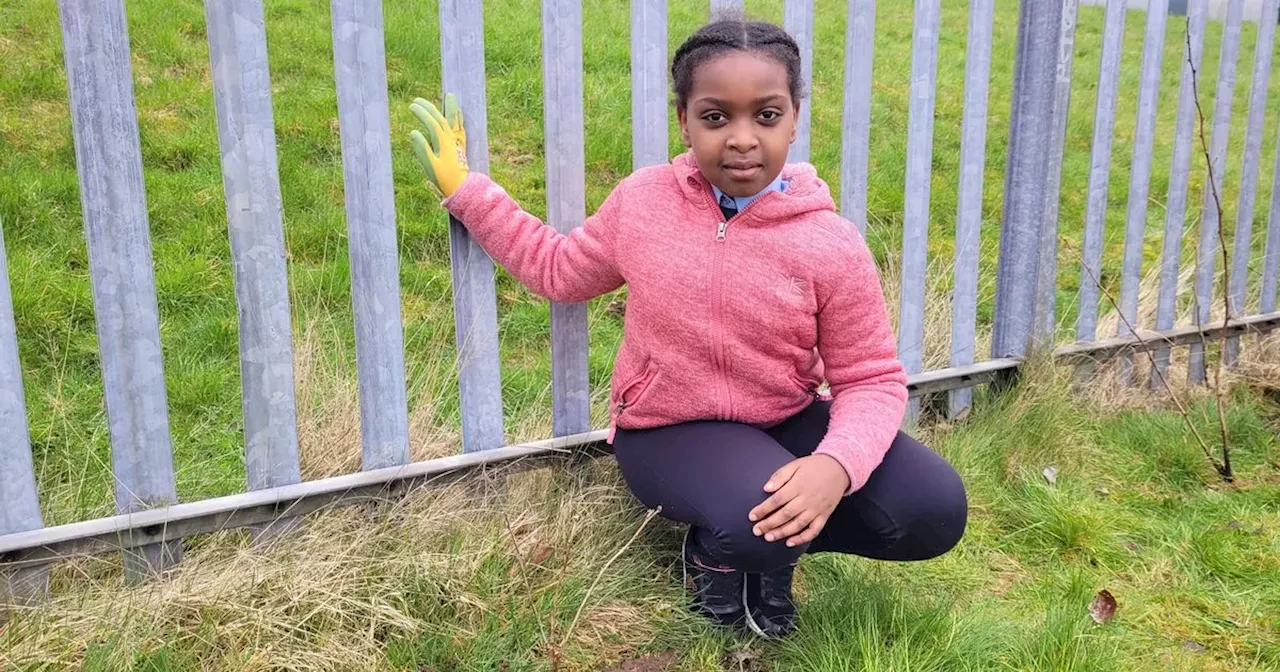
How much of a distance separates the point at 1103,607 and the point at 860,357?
2.81 ft

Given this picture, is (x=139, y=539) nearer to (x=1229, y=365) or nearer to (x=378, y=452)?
(x=378, y=452)

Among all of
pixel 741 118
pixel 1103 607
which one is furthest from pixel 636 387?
pixel 1103 607

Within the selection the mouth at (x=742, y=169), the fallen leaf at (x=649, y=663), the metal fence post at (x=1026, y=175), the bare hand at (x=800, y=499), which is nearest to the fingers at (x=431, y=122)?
the mouth at (x=742, y=169)

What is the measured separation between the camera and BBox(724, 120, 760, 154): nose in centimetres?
191

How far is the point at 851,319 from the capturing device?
→ 81.1 inches

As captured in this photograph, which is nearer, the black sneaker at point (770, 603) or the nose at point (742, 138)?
the nose at point (742, 138)

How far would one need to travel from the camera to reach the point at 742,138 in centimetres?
191

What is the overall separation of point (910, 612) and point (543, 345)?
1.63 metres

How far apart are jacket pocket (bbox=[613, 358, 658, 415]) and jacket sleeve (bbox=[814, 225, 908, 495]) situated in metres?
0.35

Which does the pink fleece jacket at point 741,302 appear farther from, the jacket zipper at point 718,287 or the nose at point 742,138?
the nose at point 742,138

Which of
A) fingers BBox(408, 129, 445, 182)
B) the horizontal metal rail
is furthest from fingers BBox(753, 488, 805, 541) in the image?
fingers BBox(408, 129, 445, 182)

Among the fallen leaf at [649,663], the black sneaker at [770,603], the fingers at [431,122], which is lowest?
the fallen leaf at [649,663]

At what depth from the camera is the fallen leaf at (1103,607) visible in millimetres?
2299

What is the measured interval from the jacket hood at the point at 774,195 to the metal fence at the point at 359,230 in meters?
0.37
